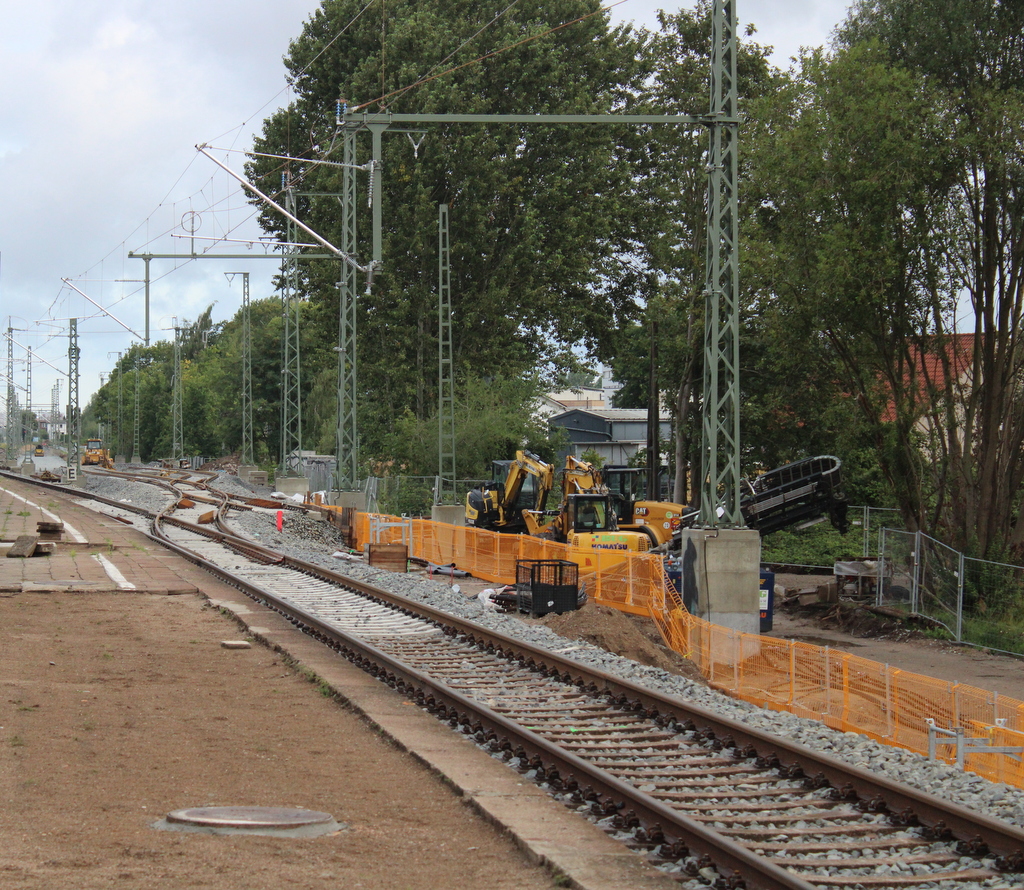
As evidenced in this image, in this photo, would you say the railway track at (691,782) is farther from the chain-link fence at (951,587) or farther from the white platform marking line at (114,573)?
the chain-link fence at (951,587)

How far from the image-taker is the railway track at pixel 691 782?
721 centimetres

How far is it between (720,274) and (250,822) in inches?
623

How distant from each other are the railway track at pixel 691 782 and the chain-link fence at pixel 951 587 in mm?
13597

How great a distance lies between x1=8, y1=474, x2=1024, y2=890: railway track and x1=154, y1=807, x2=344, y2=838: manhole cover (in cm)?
192

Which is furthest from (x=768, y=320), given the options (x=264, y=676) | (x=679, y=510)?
(x=264, y=676)

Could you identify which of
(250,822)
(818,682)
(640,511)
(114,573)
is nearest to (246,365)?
(640,511)

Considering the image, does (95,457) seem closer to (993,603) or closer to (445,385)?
(445,385)

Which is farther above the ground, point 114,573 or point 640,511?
point 640,511

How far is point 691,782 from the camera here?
29.7ft

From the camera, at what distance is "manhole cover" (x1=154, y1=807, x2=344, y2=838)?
7.34 metres

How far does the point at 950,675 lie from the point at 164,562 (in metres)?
17.4

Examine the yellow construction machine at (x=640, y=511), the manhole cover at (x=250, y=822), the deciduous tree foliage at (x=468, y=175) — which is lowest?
the manhole cover at (x=250, y=822)

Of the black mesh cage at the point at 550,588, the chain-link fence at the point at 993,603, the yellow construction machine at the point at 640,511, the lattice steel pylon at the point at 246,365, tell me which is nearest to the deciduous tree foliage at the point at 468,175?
the lattice steel pylon at the point at 246,365

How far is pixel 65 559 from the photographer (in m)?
26.8
